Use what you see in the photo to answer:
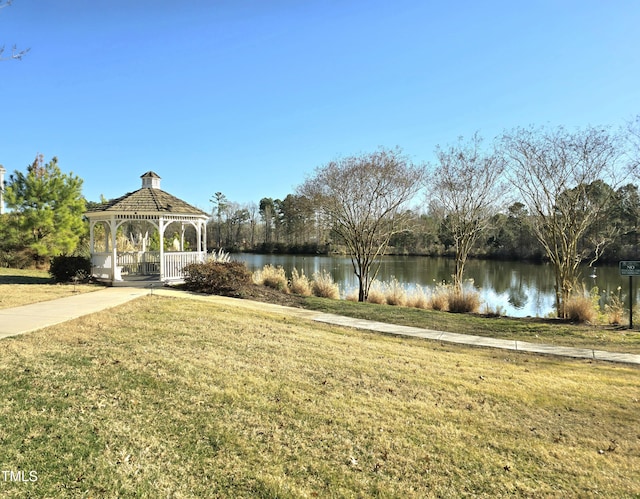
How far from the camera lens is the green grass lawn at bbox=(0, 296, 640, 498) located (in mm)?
3199

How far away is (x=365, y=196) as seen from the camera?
16.8 metres

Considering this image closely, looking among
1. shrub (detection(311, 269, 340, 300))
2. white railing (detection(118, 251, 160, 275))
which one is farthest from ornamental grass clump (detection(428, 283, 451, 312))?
white railing (detection(118, 251, 160, 275))

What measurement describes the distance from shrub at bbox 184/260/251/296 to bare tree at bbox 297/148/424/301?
513 cm

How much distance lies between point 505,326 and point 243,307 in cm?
669

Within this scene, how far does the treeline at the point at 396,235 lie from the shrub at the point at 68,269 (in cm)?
941

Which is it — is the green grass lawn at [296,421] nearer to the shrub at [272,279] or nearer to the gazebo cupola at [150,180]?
the shrub at [272,279]

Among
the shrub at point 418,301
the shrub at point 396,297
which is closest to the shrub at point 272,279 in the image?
the shrub at point 396,297

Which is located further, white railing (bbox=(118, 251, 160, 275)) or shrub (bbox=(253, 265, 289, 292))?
white railing (bbox=(118, 251, 160, 275))

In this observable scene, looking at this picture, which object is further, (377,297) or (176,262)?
(377,297)

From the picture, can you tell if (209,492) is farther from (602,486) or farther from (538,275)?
(538,275)

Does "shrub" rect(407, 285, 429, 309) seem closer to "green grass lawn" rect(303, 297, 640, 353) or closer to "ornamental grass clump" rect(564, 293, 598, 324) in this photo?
"green grass lawn" rect(303, 297, 640, 353)

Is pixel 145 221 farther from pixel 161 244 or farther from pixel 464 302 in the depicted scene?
pixel 464 302

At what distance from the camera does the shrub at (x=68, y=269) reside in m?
13.7

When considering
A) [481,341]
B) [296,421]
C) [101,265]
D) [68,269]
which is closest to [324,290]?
[481,341]
